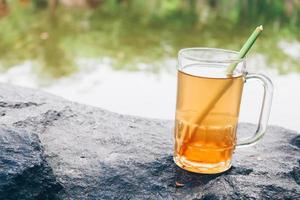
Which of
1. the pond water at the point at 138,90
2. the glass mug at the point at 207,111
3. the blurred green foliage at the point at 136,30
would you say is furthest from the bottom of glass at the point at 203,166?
the blurred green foliage at the point at 136,30

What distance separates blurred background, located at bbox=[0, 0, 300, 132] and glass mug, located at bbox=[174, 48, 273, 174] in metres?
1.22

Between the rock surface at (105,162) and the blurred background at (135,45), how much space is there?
109 centimetres

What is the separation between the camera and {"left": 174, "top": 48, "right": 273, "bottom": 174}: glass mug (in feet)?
2.86

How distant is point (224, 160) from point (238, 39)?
2.82 meters

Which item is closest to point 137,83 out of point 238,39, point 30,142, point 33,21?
point 238,39

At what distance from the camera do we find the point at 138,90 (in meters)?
2.50

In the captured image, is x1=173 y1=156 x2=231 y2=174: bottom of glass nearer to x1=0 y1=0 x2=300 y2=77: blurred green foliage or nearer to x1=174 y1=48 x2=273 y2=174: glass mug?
x1=174 y1=48 x2=273 y2=174: glass mug

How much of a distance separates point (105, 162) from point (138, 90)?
1.60 meters

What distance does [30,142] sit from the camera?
2.75 ft

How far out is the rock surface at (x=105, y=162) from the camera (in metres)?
0.82

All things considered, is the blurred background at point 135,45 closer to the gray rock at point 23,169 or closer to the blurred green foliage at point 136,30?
the blurred green foliage at point 136,30

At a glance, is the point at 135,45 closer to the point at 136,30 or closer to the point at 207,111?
the point at 136,30

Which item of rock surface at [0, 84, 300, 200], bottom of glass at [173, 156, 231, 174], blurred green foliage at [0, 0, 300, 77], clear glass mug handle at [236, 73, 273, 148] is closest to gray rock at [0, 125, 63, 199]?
rock surface at [0, 84, 300, 200]

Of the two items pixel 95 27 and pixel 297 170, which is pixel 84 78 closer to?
pixel 95 27
